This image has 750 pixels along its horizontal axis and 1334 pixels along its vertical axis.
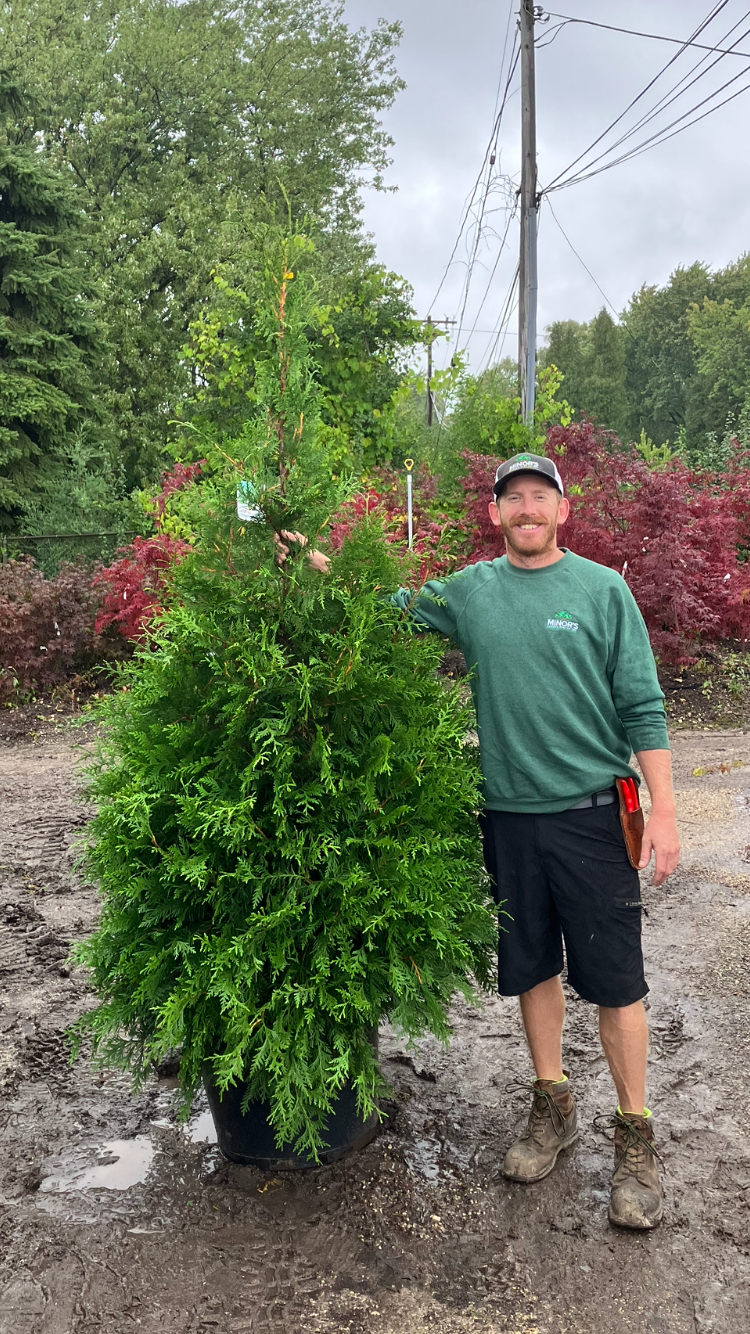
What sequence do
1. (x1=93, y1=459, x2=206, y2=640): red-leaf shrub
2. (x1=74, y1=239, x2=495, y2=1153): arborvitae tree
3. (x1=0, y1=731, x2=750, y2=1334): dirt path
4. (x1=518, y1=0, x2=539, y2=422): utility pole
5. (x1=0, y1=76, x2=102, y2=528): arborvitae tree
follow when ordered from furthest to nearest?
(x1=0, y1=76, x2=102, y2=528): arborvitae tree → (x1=518, y1=0, x2=539, y2=422): utility pole → (x1=93, y1=459, x2=206, y2=640): red-leaf shrub → (x1=74, y1=239, x2=495, y2=1153): arborvitae tree → (x1=0, y1=731, x2=750, y2=1334): dirt path

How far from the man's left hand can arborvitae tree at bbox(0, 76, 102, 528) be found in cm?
1493

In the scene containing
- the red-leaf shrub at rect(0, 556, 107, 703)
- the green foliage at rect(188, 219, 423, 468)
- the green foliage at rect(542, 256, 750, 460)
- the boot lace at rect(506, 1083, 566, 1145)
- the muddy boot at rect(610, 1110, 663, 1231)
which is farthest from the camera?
the green foliage at rect(542, 256, 750, 460)

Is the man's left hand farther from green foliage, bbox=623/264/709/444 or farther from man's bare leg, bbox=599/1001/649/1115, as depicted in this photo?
green foliage, bbox=623/264/709/444

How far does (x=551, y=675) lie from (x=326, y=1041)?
1235 millimetres

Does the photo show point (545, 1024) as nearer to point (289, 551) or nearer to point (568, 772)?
point (568, 772)

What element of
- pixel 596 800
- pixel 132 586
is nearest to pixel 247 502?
pixel 596 800

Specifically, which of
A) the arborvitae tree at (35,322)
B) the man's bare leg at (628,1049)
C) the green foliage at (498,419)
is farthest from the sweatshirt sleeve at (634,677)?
the arborvitae tree at (35,322)

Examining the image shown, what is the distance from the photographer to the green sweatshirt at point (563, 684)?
2.98 meters

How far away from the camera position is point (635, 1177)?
9.74 feet

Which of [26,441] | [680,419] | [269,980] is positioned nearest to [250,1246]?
[269,980]

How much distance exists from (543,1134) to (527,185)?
13.1 metres

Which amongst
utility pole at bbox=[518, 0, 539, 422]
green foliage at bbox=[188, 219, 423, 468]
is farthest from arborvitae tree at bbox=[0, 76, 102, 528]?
utility pole at bbox=[518, 0, 539, 422]

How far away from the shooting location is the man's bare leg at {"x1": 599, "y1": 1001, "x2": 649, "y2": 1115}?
9.95 feet

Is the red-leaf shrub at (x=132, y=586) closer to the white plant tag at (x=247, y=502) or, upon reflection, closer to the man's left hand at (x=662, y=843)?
the white plant tag at (x=247, y=502)
